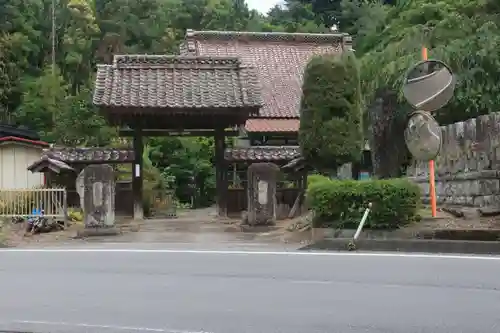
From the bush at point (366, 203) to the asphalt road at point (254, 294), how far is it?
1641 mm

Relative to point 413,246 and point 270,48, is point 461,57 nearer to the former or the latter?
point 413,246

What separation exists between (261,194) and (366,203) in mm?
4371

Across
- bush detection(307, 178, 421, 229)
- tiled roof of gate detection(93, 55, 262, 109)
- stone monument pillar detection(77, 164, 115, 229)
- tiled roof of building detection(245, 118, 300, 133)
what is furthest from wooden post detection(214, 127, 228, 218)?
bush detection(307, 178, 421, 229)

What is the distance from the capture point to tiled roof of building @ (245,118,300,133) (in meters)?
24.8

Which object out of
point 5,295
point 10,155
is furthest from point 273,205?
point 10,155

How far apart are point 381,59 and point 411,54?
1093mm

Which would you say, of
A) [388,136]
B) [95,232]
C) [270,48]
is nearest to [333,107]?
[388,136]

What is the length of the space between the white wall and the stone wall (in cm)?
1569

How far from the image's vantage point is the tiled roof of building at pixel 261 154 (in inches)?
791

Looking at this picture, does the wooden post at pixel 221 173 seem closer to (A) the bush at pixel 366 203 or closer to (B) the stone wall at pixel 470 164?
(B) the stone wall at pixel 470 164

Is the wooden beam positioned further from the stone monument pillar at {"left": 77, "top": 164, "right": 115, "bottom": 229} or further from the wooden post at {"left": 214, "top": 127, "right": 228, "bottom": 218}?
the stone monument pillar at {"left": 77, "top": 164, "right": 115, "bottom": 229}

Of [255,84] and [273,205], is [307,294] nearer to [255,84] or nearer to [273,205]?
[273,205]

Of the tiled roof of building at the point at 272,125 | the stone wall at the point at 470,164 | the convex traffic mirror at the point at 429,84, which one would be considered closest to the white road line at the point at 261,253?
the stone wall at the point at 470,164

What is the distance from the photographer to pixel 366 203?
42.0 ft
